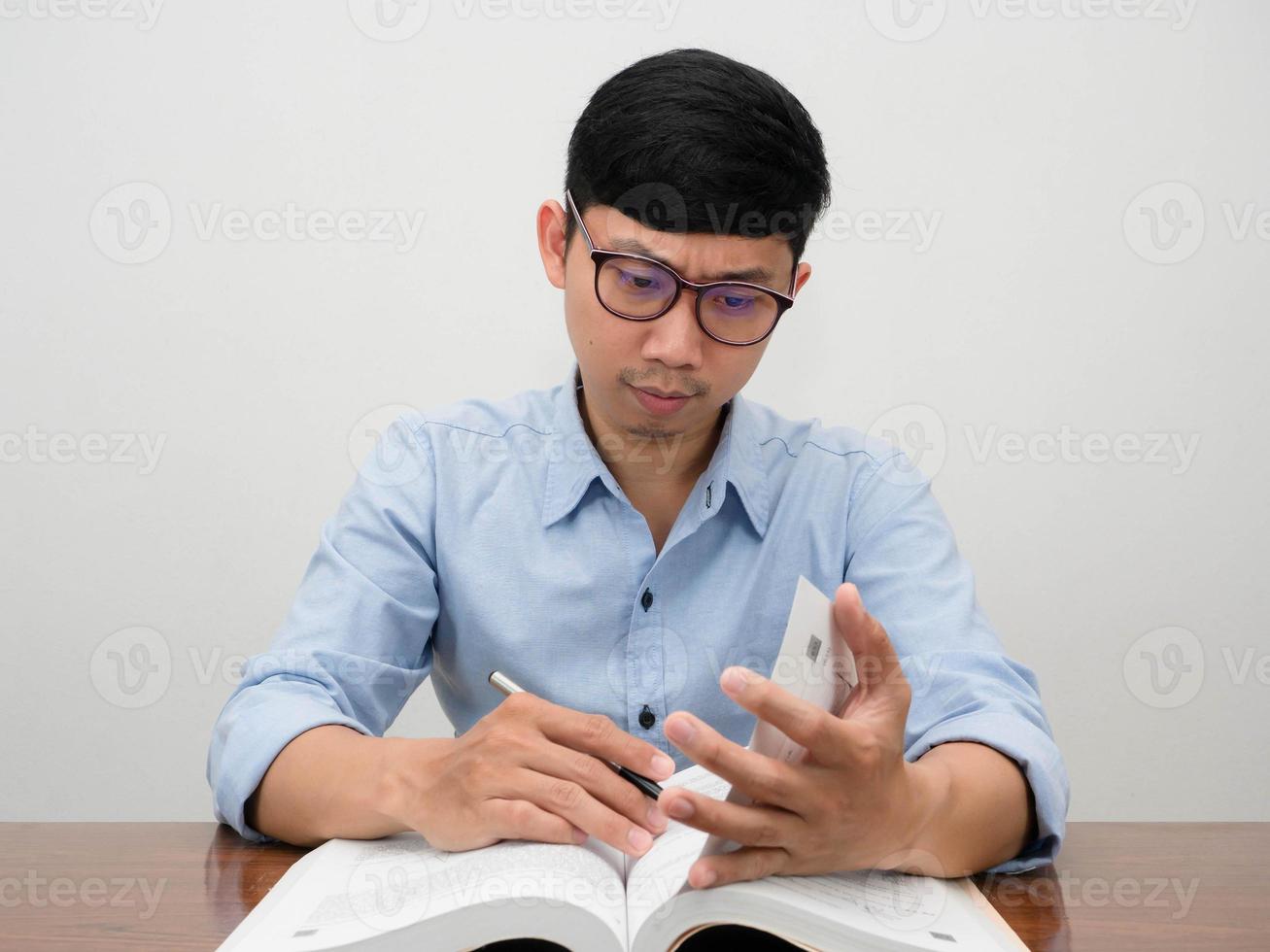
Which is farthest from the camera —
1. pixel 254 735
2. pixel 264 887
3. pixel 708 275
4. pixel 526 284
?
pixel 526 284

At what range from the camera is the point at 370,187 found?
7.92 ft

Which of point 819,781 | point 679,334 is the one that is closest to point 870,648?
point 819,781

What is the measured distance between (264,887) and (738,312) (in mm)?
822

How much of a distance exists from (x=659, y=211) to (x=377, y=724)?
75 cm

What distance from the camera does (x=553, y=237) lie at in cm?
158

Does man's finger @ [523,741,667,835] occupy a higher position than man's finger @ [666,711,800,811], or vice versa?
man's finger @ [666,711,800,811]

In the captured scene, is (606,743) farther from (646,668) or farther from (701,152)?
(701,152)

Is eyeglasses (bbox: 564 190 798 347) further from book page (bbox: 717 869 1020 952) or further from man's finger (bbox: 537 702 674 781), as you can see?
book page (bbox: 717 869 1020 952)

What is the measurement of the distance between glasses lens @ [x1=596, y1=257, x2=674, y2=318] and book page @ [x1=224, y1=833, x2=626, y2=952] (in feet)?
2.08

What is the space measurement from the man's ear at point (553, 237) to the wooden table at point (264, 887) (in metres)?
0.83

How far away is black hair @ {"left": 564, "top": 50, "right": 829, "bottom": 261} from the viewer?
1.34 meters

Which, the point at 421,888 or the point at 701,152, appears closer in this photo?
the point at 421,888

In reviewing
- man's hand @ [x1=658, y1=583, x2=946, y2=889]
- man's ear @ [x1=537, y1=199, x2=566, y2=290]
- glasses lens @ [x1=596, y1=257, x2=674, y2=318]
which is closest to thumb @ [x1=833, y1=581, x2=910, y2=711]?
man's hand @ [x1=658, y1=583, x2=946, y2=889]

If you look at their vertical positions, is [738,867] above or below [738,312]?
below
